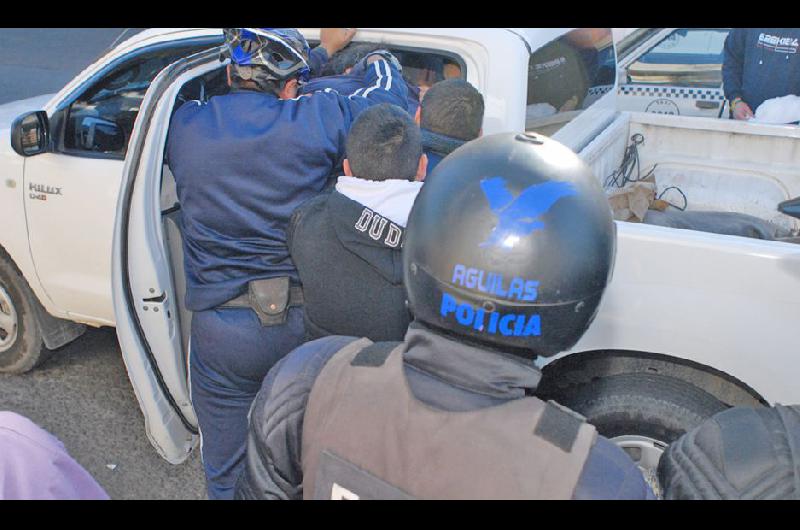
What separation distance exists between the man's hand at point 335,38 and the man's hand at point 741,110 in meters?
3.03

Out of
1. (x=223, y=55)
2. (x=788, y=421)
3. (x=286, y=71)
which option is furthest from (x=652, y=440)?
(x=223, y=55)

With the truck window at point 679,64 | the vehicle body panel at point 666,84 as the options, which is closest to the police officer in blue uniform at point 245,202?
the vehicle body panel at point 666,84

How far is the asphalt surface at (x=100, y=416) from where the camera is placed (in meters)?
3.45

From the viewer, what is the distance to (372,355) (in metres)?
1.43

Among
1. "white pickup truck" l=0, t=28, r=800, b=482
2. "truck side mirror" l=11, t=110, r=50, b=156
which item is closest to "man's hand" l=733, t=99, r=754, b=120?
"white pickup truck" l=0, t=28, r=800, b=482

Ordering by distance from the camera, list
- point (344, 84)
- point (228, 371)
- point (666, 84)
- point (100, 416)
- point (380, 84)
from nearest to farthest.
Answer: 1. point (228, 371)
2. point (380, 84)
3. point (344, 84)
4. point (100, 416)
5. point (666, 84)

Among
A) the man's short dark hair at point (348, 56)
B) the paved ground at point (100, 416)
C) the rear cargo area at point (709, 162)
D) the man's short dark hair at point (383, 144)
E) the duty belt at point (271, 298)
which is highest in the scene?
the man's short dark hair at point (348, 56)

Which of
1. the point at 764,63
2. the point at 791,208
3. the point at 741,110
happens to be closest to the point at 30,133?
the point at 791,208

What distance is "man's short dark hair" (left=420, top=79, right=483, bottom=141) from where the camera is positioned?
8.40 ft

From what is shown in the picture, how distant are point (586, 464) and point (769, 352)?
60.2 inches

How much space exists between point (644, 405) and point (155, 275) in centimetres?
187

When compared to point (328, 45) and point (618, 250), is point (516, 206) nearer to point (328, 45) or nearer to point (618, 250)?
point (618, 250)

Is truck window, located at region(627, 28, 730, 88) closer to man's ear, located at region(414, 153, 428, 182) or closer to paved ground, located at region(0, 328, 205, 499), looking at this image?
man's ear, located at region(414, 153, 428, 182)

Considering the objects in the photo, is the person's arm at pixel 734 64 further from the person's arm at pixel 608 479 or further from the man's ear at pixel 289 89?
the person's arm at pixel 608 479
